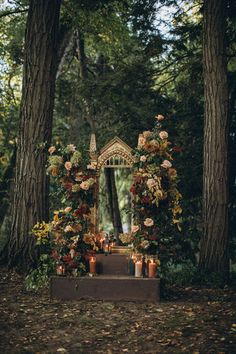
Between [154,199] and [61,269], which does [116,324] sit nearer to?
[61,269]

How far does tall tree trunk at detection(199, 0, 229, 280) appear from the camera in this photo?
27.0 feet

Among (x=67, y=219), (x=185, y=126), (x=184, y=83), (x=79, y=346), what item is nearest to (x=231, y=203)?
(x=185, y=126)

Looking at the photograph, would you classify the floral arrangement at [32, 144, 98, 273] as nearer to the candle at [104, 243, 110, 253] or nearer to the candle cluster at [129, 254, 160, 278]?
the candle at [104, 243, 110, 253]

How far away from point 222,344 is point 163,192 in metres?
2.79

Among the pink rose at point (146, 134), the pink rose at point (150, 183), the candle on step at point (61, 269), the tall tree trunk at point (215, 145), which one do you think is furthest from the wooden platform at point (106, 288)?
the pink rose at point (146, 134)

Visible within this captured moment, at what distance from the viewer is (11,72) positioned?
1483cm

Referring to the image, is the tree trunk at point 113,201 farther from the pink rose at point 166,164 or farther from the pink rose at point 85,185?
the pink rose at point 166,164

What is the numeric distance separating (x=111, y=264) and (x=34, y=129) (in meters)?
2.86

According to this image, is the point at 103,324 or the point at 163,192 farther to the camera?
the point at 163,192

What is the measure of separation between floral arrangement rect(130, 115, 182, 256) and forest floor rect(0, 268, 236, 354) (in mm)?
986

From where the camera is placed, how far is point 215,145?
836cm

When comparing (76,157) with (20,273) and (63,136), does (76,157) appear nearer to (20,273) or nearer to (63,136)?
(20,273)

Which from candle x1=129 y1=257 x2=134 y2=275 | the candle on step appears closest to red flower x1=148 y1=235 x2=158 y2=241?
candle x1=129 y1=257 x2=134 y2=275

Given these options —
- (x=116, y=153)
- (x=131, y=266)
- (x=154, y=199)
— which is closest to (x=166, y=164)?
→ (x=154, y=199)
